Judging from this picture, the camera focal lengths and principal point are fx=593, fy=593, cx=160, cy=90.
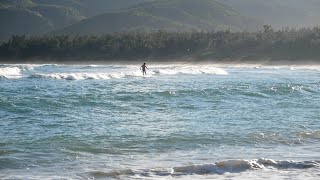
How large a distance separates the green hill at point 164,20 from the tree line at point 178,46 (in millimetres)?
60219

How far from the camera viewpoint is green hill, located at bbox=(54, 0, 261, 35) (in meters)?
171

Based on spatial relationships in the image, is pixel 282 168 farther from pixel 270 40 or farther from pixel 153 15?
pixel 153 15

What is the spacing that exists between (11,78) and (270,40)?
46218mm

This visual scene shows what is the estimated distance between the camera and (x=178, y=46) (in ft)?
300

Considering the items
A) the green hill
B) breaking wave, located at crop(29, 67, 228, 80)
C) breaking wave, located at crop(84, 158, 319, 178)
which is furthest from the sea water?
the green hill

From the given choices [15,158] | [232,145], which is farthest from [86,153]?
[232,145]

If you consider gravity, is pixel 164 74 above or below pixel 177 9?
below

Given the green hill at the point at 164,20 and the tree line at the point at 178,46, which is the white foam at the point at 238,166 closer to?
the tree line at the point at 178,46

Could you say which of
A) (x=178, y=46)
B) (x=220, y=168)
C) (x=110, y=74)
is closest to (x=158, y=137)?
(x=220, y=168)

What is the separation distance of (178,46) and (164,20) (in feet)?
279

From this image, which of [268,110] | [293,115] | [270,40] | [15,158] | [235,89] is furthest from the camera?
[270,40]

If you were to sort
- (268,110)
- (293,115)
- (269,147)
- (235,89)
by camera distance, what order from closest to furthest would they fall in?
(269,147) < (293,115) < (268,110) < (235,89)

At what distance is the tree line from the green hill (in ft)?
198

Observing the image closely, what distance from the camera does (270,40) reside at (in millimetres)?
84938
